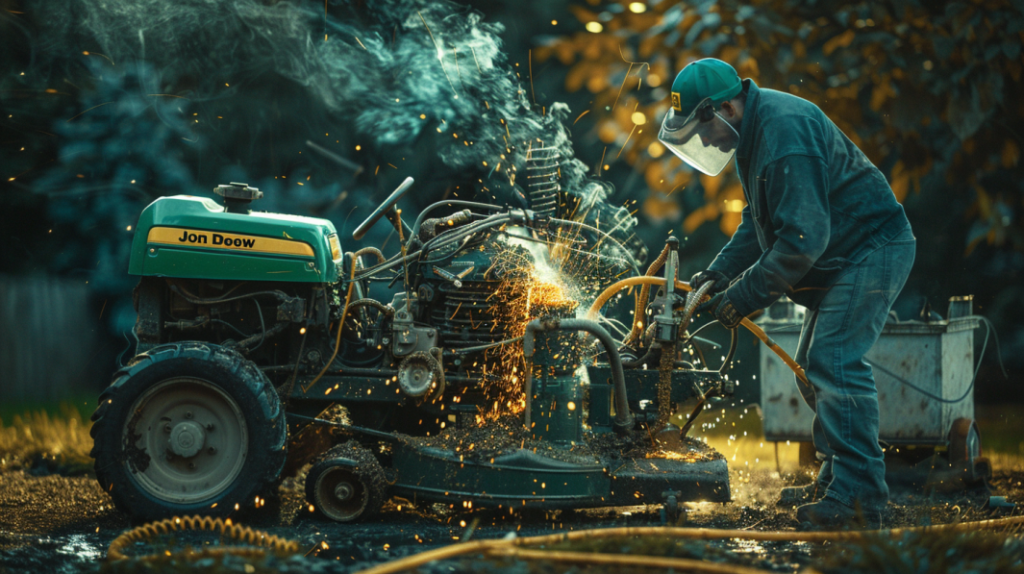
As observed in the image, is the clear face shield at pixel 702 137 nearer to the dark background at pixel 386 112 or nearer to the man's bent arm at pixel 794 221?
the man's bent arm at pixel 794 221

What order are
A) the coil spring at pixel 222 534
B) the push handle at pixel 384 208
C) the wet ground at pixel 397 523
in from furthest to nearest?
the push handle at pixel 384 208 < the wet ground at pixel 397 523 < the coil spring at pixel 222 534

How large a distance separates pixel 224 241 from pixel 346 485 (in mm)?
1211

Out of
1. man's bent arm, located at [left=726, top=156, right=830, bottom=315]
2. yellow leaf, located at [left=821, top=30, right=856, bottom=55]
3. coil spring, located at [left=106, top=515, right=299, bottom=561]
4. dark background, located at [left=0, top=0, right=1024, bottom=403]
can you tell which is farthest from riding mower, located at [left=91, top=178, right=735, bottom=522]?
yellow leaf, located at [left=821, top=30, right=856, bottom=55]

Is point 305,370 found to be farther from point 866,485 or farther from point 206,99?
point 206,99

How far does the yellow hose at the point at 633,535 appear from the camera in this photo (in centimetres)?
222

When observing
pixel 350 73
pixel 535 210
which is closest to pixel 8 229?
A: pixel 350 73

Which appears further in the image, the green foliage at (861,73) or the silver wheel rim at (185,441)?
the green foliage at (861,73)

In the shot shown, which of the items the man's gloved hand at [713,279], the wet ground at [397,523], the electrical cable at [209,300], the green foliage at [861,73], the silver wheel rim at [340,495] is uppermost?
the green foliage at [861,73]

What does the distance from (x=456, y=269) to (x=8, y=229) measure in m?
4.21

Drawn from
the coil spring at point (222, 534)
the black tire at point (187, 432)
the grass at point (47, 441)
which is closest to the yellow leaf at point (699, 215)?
the black tire at point (187, 432)

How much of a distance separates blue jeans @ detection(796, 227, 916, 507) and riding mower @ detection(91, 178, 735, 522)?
0.49 meters

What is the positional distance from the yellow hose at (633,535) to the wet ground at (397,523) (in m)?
0.05

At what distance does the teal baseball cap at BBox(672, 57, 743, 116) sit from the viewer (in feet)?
11.2

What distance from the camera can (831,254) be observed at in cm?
343
